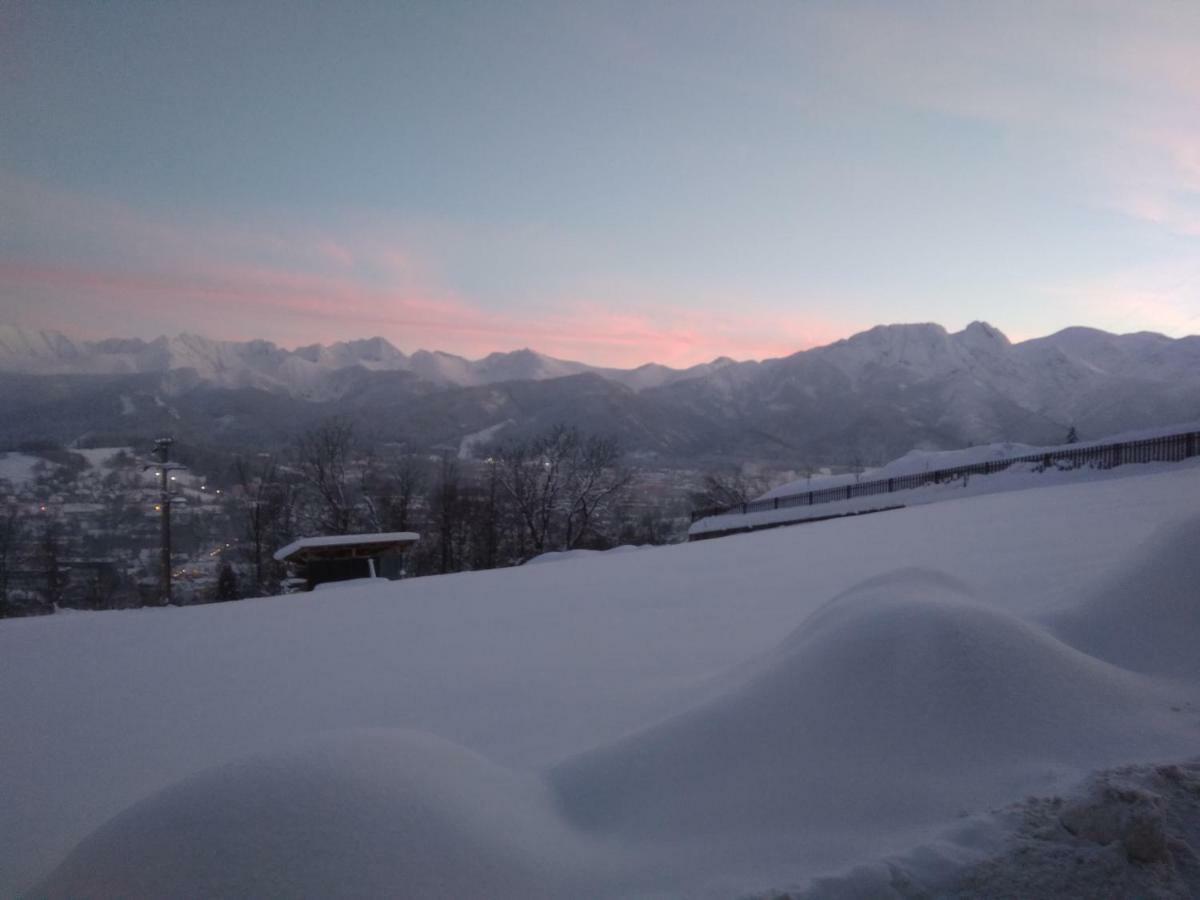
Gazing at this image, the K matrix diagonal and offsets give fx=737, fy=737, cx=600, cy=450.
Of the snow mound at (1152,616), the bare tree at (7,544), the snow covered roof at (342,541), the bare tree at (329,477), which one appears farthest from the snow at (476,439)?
the snow mound at (1152,616)

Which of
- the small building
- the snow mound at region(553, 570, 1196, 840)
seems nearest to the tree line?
the small building

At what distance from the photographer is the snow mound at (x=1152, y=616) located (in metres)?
4.16

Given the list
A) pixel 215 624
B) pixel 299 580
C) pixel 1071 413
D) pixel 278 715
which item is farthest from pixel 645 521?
pixel 1071 413

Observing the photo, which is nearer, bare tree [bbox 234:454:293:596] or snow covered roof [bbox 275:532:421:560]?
snow covered roof [bbox 275:532:421:560]

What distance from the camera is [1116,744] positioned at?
3170 millimetres

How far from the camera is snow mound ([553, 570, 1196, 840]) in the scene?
294cm

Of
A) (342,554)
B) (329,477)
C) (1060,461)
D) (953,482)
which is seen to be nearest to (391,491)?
(329,477)

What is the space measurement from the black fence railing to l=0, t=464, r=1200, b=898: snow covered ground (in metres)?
16.0

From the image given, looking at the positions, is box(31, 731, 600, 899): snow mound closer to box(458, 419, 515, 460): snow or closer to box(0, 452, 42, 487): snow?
box(0, 452, 42, 487): snow

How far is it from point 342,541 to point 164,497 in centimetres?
1148

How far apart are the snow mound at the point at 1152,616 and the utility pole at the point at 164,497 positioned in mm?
25023

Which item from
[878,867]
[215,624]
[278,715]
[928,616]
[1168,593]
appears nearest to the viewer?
[878,867]

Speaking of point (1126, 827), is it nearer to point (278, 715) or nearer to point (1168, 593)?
point (1168, 593)

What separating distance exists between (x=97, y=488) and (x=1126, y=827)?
143ft
